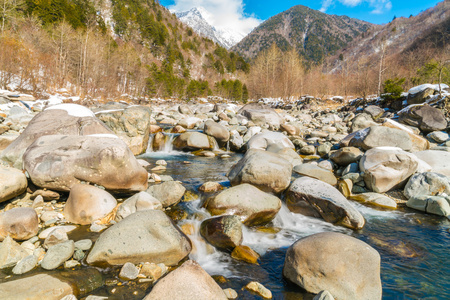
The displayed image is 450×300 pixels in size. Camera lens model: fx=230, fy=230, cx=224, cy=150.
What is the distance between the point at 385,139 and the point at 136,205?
25.0 feet

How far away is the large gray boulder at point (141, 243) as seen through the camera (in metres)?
2.80

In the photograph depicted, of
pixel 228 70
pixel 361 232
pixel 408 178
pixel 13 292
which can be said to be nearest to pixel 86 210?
pixel 13 292

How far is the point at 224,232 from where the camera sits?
3.48 m

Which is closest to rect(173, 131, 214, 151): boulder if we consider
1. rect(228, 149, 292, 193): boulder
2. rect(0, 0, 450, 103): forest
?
rect(228, 149, 292, 193): boulder

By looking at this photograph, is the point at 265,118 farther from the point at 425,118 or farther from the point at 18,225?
the point at 18,225

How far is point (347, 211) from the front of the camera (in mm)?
4336

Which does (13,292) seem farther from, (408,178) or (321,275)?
(408,178)

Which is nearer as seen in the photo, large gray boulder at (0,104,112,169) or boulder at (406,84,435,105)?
large gray boulder at (0,104,112,169)

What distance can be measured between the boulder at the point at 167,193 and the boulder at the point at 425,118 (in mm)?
12557

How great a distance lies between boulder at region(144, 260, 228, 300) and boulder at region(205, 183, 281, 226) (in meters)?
1.90

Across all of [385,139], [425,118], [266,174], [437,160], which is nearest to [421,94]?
[425,118]

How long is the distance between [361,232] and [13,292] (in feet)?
16.1

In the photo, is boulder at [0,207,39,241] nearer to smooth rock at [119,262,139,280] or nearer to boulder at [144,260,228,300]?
smooth rock at [119,262,139,280]

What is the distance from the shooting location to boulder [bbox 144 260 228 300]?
6.83ft
